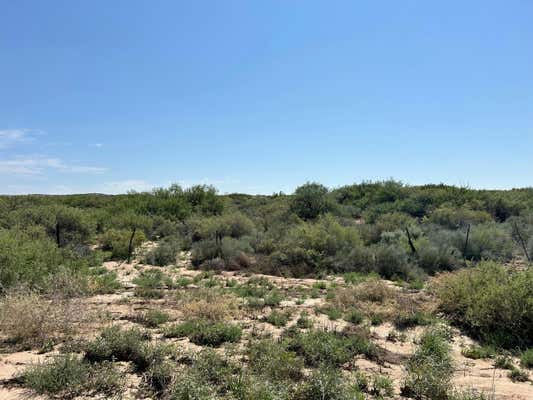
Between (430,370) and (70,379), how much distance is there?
489 centimetres

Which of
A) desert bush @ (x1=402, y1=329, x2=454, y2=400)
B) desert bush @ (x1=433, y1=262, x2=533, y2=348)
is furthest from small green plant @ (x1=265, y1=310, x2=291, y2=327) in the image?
desert bush @ (x1=433, y1=262, x2=533, y2=348)

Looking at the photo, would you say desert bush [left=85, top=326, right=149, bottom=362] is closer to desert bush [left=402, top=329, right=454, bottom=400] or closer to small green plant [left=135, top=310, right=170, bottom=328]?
small green plant [left=135, top=310, right=170, bottom=328]

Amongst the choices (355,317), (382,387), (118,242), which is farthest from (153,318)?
(118,242)

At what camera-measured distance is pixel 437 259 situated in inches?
492

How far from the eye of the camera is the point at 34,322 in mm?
6098

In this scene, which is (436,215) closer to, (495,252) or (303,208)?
(495,252)

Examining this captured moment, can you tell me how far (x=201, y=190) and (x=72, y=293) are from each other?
21.8 metres

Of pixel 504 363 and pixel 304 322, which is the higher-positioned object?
pixel 304 322

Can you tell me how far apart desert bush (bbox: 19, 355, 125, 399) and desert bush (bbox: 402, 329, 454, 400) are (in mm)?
3954

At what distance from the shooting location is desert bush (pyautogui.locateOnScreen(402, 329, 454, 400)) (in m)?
4.46

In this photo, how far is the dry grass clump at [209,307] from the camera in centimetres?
743

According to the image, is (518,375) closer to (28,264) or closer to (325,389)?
(325,389)

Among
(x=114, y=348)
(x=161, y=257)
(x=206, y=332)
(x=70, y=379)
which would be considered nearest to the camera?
(x=70, y=379)

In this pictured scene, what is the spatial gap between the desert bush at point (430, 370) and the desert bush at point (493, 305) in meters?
1.16
